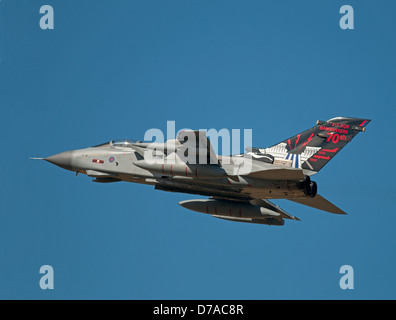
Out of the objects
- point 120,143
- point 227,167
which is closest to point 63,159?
point 120,143

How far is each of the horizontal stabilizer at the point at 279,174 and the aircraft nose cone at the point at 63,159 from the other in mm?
8651

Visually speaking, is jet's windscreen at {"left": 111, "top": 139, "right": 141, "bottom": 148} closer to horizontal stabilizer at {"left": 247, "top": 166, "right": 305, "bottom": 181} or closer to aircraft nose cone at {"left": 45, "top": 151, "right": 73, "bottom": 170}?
aircraft nose cone at {"left": 45, "top": 151, "right": 73, "bottom": 170}

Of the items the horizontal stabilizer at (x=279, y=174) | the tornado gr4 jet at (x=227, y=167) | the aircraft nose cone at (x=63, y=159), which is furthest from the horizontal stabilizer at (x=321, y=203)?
the aircraft nose cone at (x=63, y=159)

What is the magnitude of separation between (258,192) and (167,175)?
386 centimetres

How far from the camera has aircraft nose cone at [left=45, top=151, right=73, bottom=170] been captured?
31.1m

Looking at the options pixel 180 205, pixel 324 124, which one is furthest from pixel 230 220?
pixel 324 124

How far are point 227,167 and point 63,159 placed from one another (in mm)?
7979

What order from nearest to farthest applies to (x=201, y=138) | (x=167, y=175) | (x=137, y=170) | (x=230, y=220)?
1. (x=201, y=138)
2. (x=167, y=175)
3. (x=137, y=170)
4. (x=230, y=220)

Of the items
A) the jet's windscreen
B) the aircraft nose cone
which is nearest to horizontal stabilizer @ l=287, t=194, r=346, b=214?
the jet's windscreen

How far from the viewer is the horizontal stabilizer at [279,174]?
26.1 meters

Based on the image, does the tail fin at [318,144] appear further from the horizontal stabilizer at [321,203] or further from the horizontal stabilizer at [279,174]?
the horizontal stabilizer at [321,203]

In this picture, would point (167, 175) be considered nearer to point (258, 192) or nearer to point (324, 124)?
point (258, 192)

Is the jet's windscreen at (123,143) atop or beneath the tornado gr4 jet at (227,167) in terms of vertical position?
atop

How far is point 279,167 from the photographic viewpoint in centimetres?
2742
